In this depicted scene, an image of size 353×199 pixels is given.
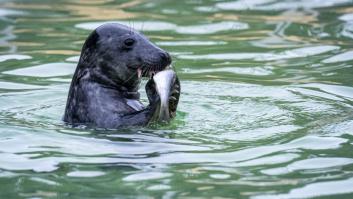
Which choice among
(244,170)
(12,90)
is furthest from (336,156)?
(12,90)

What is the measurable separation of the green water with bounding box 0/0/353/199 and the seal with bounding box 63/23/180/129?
24cm

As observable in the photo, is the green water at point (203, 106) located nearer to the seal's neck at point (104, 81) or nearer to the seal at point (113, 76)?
the seal at point (113, 76)

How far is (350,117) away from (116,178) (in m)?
2.82

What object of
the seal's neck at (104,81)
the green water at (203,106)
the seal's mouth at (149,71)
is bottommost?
the green water at (203,106)

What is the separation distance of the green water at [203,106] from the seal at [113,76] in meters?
0.24

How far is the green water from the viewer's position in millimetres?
7027

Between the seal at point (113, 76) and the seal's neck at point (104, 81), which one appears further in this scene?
the seal's neck at point (104, 81)

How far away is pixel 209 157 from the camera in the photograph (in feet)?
25.0

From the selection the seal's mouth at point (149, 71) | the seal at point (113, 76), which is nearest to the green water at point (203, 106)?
the seal at point (113, 76)

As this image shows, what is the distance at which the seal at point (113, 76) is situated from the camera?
8703 millimetres

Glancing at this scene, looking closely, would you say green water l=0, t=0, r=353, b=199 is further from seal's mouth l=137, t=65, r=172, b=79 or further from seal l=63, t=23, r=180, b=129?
seal's mouth l=137, t=65, r=172, b=79

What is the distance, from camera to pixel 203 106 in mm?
9797

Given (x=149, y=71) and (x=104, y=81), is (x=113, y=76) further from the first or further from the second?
(x=149, y=71)

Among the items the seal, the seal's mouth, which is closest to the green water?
the seal
